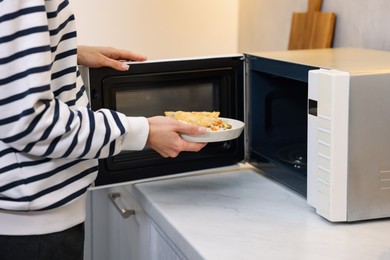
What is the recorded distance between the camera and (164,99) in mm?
1342

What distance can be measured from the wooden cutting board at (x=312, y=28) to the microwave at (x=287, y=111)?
0.63 ft

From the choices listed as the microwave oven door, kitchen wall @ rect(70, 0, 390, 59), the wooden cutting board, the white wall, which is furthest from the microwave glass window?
the white wall

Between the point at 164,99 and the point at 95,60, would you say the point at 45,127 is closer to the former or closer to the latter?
the point at 95,60

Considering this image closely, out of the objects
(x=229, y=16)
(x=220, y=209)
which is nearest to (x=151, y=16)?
(x=229, y=16)

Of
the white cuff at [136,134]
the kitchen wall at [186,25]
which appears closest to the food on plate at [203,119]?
the white cuff at [136,134]

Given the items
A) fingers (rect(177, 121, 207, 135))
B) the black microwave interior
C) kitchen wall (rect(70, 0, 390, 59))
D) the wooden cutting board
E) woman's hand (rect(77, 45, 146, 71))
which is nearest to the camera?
fingers (rect(177, 121, 207, 135))

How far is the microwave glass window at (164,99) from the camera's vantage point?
1305mm

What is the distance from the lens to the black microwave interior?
1.36 m

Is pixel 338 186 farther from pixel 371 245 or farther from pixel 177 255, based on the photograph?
pixel 177 255

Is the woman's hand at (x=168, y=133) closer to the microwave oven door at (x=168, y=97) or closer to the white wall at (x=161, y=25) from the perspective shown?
the microwave oven door at (x=168, y=97)

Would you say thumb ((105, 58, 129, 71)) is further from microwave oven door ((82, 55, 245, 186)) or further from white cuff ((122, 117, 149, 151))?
white cuff ((122, 117, 149, 151))

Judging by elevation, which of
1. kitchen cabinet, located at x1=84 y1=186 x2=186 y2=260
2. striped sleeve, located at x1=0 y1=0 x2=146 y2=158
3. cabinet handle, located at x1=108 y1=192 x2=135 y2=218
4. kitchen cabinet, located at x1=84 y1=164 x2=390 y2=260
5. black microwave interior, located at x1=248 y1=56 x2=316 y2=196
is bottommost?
kitchen cabinet, located at x1=84 y1=186 x2=186 y2=260

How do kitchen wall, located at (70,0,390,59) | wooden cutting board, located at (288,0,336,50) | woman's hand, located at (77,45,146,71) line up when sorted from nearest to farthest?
woman's hand, located at (77,45,146,71), wooden cutting board, located at (288,0,336,50), kitchen wall, located at (70,0,390,59)

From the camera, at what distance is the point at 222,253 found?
98 centimetres
